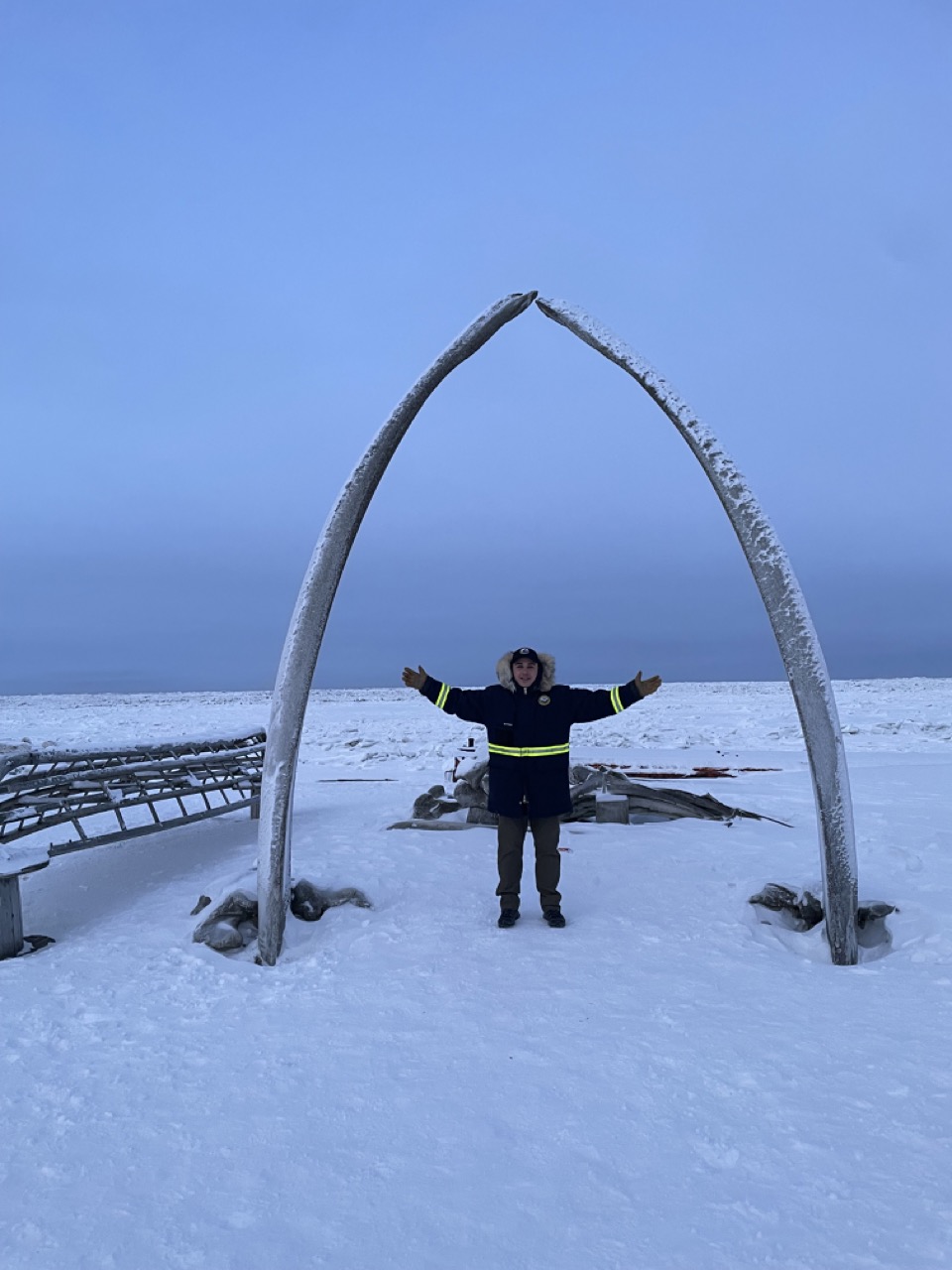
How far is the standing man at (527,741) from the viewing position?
517 centimetres

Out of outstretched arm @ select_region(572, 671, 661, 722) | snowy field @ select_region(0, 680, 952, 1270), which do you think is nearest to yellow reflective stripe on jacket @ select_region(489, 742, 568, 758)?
outstretched arm @ select_region(572, 671, 661, 722)

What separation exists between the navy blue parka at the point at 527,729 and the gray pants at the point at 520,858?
79 millimetres

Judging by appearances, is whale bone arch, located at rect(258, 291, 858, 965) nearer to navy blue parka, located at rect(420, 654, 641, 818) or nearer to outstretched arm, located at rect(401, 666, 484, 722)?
outstretched arm, located at rect(401, 666, 484, 722)

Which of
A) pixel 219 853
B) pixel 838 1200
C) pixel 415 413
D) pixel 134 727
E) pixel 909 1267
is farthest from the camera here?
pixel 134 727

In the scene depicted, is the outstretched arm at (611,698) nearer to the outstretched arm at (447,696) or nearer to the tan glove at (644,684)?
the tan glove at (644,684)

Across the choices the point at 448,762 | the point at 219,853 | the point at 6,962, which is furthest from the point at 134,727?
the point at 6,962

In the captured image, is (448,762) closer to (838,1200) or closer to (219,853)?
(219,853)

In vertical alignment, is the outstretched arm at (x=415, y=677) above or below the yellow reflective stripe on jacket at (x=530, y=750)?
above

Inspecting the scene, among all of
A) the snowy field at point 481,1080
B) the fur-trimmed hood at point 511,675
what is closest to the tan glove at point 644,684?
the fur-trimmed hood at point 511,675

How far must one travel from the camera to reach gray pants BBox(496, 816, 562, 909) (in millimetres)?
5066

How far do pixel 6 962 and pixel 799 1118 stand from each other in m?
4.00

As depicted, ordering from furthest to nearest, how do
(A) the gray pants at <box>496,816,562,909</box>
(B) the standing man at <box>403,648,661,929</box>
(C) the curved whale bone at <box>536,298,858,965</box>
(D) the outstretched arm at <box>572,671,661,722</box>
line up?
(B) the standing man at <box>403,648,661,929</box> → (A) the gray pants at <box>496,816,562,909</box> → (D) the outstretched arm at <box>572,671,661,722</box> → (C) the curved whale bone at <box>536,298,858,965</box>

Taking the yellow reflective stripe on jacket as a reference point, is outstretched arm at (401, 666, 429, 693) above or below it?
above

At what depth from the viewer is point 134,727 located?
22047 millimetres
